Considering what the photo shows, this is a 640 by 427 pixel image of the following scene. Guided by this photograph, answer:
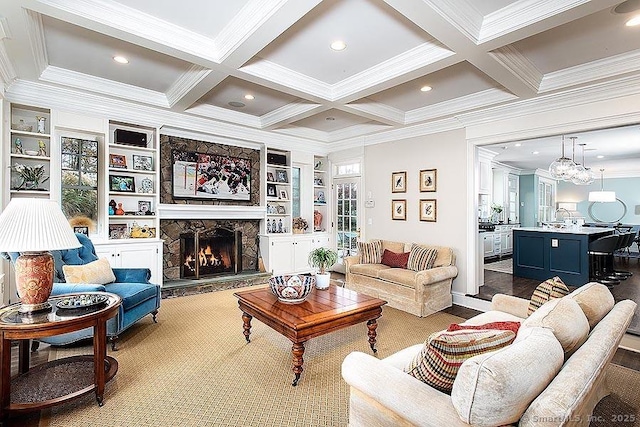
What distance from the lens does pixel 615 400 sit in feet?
7.80

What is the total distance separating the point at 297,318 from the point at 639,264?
9263 millimetres

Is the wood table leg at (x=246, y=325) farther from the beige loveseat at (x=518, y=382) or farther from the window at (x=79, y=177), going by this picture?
Result: the window at (x=79, y=177)

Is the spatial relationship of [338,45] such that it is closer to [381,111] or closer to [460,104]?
[381,111]

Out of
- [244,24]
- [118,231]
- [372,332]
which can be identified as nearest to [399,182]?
[372,332]

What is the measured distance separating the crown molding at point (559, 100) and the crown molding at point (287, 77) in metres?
2.09

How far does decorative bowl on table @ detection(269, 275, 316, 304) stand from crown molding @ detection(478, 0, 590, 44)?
101 inches

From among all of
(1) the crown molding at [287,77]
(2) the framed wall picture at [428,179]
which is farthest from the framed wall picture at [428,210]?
(1) the crown molding at [287,77]

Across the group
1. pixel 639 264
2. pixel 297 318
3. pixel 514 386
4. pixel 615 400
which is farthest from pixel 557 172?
pixel 514 386

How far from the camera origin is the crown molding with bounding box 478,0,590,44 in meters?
2.32

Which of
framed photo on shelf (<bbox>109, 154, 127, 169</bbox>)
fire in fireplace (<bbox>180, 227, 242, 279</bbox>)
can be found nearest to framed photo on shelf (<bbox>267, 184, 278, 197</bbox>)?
fire in fireplace (<bbox>180, 227, 242, 279</bbox>)

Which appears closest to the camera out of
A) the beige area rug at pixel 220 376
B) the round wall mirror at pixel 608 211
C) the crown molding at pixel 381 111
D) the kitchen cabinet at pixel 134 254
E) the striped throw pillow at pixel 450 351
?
the striped throw pillow at pixel 450 351

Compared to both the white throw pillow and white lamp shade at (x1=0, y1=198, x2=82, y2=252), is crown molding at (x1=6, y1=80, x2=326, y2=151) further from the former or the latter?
the white throw pillow

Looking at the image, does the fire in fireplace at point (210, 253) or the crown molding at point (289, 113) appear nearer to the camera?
the crown molding at point (289, 113)

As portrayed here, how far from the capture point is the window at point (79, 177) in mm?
4324
